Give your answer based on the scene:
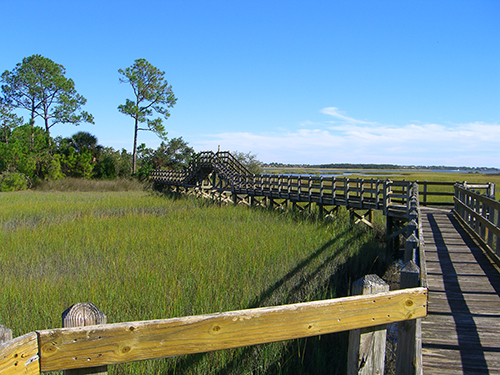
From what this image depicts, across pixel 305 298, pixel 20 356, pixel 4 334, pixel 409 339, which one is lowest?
pixel 305 298

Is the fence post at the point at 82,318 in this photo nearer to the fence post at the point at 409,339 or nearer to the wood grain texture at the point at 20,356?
the wood grain texture at the point at 20,356

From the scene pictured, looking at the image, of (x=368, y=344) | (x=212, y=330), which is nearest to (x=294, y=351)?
(x=368, y=344)

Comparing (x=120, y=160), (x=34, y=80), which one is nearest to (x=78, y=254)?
(x=120, y=160)

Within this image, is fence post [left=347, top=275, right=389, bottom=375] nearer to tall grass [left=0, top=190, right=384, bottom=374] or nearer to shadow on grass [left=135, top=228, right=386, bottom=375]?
shadow on grass [left=135, top=228, right=386, bottom=375]

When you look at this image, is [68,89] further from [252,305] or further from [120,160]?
[252,305]

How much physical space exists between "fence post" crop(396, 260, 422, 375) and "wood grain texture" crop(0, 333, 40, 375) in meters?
2.46

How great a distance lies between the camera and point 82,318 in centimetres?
206

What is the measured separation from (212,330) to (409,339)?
1.62 m

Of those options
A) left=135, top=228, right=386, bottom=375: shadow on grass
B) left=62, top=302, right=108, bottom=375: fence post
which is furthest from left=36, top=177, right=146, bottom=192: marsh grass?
left=62, top=302, right=108, bottom=375: fence post

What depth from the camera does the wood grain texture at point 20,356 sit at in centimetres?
182

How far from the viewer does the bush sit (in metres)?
35.4

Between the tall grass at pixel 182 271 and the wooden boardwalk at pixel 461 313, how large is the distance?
1.51m

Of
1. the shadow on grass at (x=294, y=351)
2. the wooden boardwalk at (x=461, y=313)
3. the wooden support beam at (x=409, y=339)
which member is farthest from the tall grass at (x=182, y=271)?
the wooden support beam at (x=409, y=339)

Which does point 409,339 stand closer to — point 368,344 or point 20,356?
point 368,344
